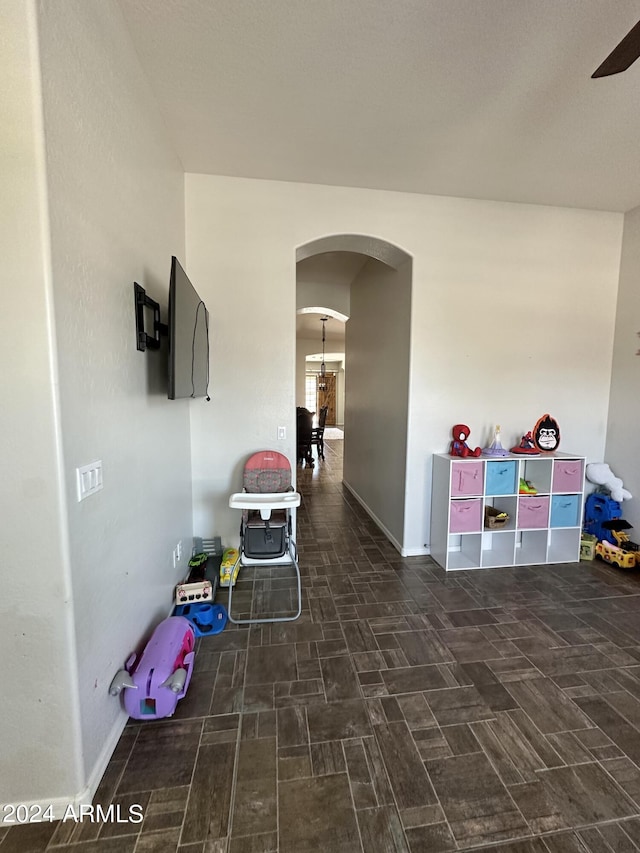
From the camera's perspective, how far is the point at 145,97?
1975mm

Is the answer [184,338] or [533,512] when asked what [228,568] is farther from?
[533,512]

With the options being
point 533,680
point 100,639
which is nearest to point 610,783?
point 533,680

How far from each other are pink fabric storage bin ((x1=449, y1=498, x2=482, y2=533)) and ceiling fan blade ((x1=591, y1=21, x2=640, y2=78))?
2623mm

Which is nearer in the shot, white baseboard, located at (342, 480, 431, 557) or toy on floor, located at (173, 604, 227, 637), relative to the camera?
toy on floor, located at (173, 604, 227, 637)

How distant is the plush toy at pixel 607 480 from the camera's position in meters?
3.40

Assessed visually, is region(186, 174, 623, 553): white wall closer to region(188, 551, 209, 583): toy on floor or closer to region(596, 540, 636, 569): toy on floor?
region(188, 551, 209, 583): toy on floor

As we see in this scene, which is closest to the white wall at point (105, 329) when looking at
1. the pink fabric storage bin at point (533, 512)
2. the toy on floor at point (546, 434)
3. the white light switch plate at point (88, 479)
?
the white light switch plate at point (88, 479)

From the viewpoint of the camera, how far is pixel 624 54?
4.42 ft

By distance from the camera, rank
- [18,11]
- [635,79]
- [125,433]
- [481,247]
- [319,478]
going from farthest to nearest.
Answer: [319,478] < [481,247] < [635,79] < [125,433] < [18,11]

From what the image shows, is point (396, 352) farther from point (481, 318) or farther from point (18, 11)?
point (18, 11)

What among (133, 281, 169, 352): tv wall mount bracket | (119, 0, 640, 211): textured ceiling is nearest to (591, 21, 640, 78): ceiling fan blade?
(119, 0, 640, 211): textured ceiling

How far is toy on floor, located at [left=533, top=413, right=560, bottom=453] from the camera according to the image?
3283mm

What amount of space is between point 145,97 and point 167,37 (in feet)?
1.04

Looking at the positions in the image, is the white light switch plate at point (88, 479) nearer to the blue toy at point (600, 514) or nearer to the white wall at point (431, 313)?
the white wall at point (431, 313)
